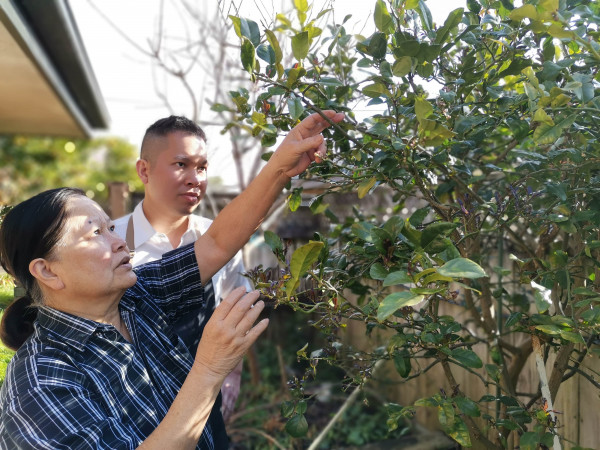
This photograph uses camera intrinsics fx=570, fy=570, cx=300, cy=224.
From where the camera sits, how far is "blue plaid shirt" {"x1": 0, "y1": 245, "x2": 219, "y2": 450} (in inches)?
44.9

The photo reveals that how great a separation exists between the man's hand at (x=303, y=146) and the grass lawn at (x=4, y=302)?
0.84m

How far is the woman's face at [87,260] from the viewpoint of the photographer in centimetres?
136

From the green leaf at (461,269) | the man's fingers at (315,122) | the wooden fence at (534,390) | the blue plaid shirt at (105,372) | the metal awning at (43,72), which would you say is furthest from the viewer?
the metal awning at (43,72)

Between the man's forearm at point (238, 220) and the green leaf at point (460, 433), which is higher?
the man's forearm at point (238, 220)

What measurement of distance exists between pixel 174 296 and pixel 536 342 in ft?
3.32

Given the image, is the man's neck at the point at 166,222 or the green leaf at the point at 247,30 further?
the man's neck at the point at 166,222

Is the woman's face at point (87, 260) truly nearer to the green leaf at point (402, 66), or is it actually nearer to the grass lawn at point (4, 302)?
the grass lawn at point (4, 302)

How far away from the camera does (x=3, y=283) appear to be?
1642 mm

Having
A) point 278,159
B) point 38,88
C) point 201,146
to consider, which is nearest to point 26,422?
point 278,159

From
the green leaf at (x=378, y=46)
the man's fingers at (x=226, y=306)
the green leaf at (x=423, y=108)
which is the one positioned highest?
the green leaf at (x=378, y=46)

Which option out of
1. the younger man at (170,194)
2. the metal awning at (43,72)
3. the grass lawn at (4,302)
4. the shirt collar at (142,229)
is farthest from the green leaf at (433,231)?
the metal awning at (43,72)

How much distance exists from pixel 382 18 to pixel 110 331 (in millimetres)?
1017

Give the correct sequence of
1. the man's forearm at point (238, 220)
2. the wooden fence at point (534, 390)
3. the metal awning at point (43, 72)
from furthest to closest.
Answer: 1. the metal awning at point (43, 72)
2. the wooden fence at point (534, 390)
3. the man's forearm at point (238, 220)

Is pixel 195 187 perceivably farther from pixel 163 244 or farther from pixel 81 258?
pixel 81 258
